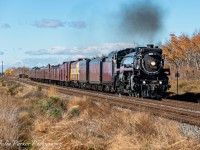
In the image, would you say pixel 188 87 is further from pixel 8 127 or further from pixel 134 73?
pixel 8 127

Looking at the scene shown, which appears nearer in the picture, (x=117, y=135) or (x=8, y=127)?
(x=117, y=135)

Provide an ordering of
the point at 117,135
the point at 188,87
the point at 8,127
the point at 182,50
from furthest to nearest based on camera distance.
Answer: the point at 182,50 < the point at 188,87 < the point at 8,127 < the point at 117,135

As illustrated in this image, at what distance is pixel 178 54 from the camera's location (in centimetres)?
9069

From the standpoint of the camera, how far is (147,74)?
28.8m

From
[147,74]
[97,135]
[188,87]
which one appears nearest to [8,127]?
[97,135]

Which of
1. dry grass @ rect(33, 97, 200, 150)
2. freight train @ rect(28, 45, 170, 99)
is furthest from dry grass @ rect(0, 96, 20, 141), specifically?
freight train @ rect(28, 45, 170, 99)

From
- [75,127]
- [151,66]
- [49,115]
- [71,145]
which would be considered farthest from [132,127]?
[151,66]

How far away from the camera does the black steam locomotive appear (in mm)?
28188

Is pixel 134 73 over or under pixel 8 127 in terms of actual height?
over

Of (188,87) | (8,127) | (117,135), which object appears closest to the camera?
(117,135)

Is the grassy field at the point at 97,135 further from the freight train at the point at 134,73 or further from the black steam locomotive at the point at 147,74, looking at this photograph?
the freight train at the point at 134,73

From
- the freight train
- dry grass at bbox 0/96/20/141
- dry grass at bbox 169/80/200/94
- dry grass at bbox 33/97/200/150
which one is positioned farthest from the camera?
dry grass at bbox 169/80/200/94

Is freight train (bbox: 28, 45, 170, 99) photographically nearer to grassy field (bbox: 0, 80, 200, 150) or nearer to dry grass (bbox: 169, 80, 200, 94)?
dry grass (bbox: 169, 80, 200, 94)

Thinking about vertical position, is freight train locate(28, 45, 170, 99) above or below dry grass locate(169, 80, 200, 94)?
above
